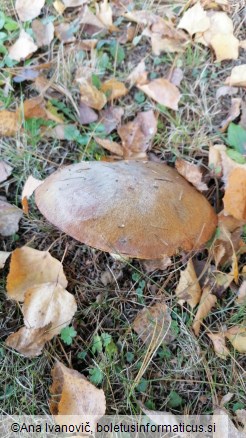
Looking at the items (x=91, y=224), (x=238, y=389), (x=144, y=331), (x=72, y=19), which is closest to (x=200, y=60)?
(x=72, y=19)

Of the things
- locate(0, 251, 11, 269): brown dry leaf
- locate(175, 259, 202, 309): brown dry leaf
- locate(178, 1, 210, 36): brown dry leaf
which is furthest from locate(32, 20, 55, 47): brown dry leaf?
locate(175, 259, 202, 309): brown dry leaf

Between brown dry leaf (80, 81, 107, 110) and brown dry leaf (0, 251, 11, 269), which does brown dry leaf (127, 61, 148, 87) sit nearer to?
brown dry leaf (80, 81, 107, 110)

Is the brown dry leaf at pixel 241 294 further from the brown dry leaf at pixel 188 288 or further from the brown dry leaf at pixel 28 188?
the brown dry leaf at pixel 28 188

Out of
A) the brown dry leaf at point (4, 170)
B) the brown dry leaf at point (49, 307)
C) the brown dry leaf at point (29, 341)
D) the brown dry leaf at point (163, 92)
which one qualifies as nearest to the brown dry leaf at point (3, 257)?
the brown dry leaf at point (49, 307)

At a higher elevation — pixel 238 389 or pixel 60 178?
pixel 60 178

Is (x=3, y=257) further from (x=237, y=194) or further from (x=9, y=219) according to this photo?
(x=237, y=194)

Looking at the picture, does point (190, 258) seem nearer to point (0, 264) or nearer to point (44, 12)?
point (0, 264)
